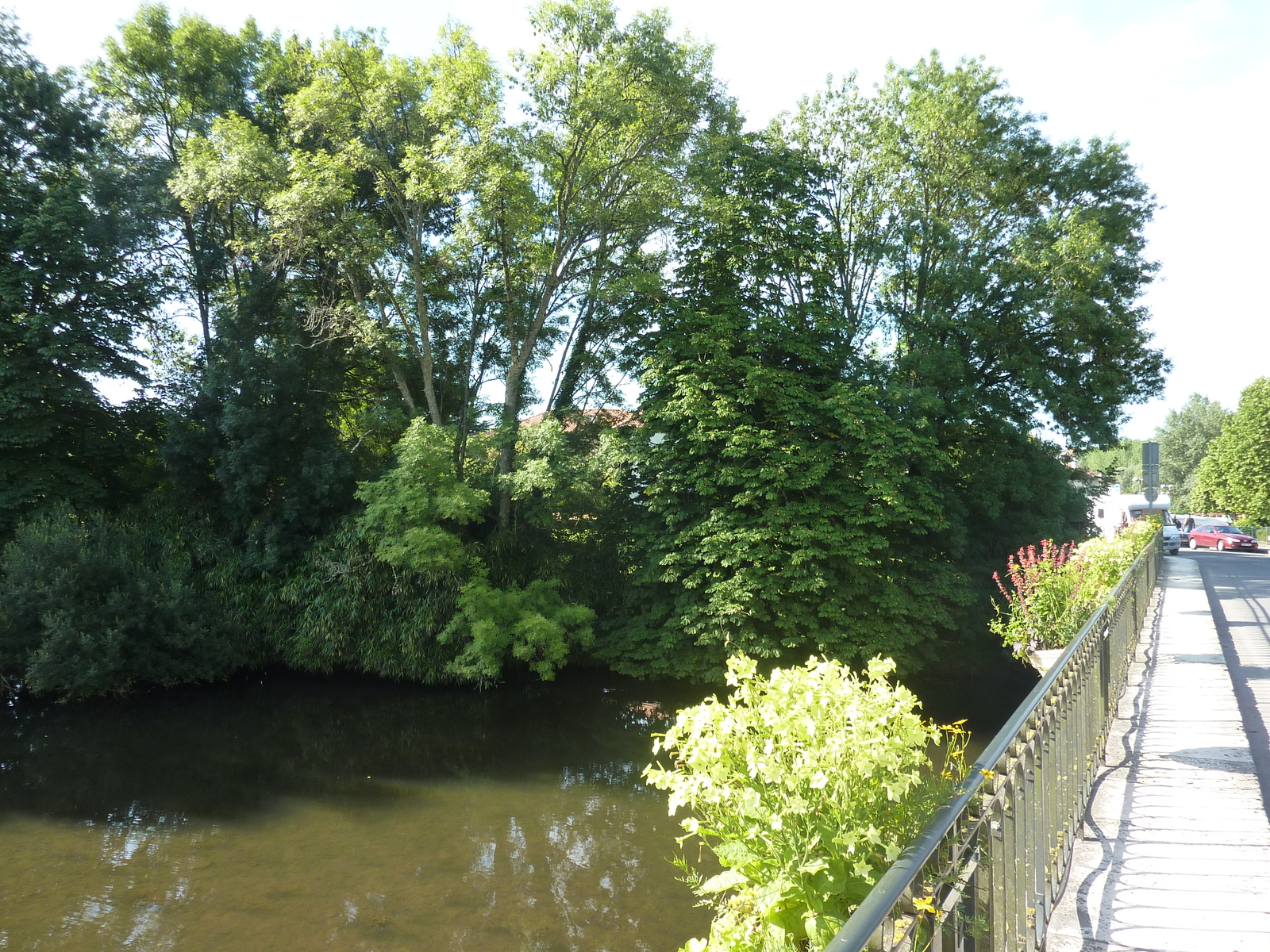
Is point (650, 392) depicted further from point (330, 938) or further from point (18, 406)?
point (18, 406)

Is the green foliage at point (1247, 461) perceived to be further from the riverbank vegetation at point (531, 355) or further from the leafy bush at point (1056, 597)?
the leafy bush at point (1056, 597)

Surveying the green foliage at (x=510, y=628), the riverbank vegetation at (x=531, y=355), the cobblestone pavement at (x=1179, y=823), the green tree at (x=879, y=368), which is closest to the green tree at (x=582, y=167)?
the riverbank vegetation at (x=531, y=355)

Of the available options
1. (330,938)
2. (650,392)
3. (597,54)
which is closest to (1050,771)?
(330,938)

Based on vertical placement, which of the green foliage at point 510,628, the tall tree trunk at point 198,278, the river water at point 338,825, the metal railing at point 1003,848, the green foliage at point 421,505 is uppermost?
the tall tree trunk at point 198,278

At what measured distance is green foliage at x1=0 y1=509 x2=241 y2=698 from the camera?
1588 cm

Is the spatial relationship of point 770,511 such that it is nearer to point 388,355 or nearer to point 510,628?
point 510,628

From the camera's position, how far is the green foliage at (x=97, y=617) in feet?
52.1

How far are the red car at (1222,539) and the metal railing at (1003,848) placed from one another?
Answer: 1549 inches

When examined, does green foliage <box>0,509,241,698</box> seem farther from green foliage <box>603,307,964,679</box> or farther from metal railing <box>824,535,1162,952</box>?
metal railing <box>824,535,1162,952</box>

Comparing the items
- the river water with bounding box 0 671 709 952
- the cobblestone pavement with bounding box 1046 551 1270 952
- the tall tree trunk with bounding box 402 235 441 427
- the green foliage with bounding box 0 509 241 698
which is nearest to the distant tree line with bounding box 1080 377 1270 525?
the tall tree trunk with bounding box 402 235 441 427

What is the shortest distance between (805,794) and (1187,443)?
8687cm

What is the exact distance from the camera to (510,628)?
1702cm

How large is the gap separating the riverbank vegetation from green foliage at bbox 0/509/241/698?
0.27 ft

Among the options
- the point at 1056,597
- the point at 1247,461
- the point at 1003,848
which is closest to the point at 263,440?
the point at 1056,597
